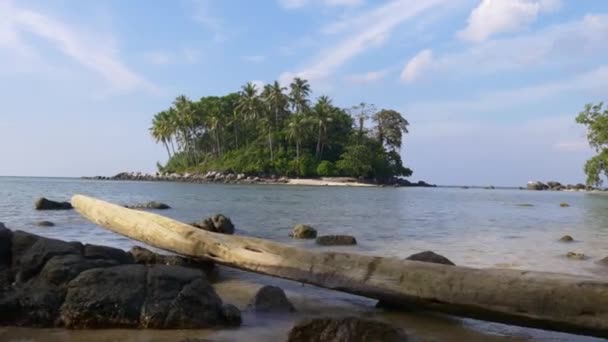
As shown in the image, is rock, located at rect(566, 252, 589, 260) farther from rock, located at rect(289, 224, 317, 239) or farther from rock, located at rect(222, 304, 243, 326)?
rock, located at rect(222, 304, 243, 326)

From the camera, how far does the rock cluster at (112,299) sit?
5055mm

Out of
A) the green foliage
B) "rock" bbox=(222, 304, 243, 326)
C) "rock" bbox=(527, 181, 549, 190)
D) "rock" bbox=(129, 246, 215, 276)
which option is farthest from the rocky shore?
"rock" bbox=(222, 304, 243, 326)

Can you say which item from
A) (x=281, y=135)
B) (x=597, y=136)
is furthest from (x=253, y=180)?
(x=597, y=136)

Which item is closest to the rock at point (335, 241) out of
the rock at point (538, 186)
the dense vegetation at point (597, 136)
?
the dense vegetation at point (597, 136)

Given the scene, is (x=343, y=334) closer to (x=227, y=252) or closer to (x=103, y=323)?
(x=103, y=323)

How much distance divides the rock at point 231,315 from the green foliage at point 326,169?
257 feet

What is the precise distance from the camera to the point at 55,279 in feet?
18.4

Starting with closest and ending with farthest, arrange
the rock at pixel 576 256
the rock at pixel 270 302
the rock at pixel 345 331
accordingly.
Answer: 1. the rock at pixel 345 331
2. the rock at pixel 270 302
3. the rock at pixel 576 256

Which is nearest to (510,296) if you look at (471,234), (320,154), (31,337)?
(31,337)

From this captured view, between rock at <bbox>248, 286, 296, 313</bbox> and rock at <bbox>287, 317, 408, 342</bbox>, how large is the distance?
129 centimetres

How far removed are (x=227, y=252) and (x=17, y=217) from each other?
595 inches

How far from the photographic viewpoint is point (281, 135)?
8719 cm

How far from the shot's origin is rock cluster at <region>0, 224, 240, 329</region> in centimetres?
505

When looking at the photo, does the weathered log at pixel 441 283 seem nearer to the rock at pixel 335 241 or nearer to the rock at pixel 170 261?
the rock at pixel 170 261
